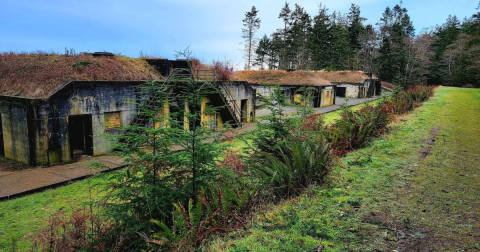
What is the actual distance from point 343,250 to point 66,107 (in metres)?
13.6

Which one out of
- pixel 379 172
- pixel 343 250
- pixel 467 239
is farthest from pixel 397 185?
pixel 343 250

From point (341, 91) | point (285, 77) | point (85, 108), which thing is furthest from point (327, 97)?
point (85, 108)

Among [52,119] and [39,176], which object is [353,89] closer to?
[52,119]

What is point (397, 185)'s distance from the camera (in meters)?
6.67

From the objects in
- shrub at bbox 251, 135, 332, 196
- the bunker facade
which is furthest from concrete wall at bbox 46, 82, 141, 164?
shrub at bbox 251, 135, 332, 196

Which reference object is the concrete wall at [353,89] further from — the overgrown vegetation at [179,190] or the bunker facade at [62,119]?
the overgrown vegetation at [179,190]

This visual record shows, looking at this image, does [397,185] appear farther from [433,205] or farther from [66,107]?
[66,107]

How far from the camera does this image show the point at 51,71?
→ 14516mm

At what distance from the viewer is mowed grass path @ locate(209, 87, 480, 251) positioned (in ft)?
14.3

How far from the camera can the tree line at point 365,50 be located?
62625mm

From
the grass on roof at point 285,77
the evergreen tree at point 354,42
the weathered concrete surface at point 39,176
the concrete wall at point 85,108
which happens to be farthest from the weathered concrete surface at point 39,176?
the evergreen tree at point 354,42

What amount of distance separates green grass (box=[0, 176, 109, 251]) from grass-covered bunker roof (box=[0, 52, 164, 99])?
5211 millimetres

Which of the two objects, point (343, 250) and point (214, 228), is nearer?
point (343, 250)

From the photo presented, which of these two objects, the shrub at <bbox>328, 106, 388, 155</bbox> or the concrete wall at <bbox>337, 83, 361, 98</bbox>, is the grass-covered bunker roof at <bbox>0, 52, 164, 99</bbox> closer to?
the shrub at <bbox>328, 106, 388, 155</bbox>
